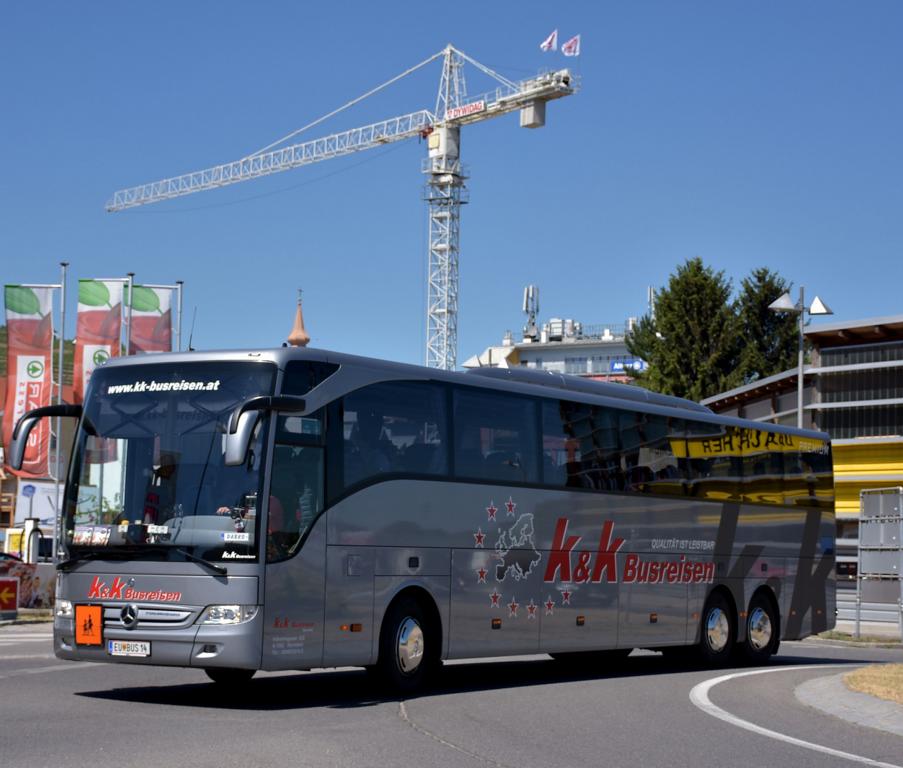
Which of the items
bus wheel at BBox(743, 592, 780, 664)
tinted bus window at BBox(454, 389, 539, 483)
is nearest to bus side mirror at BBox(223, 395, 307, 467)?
tinted bus window at BBox(454, 389, 539, 483)

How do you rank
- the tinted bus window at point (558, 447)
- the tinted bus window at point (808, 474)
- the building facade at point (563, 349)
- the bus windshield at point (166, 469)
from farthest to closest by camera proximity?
the building facade at point (563, 349) < the tinted bus window at point (808, 474) < the tinted bus window at point (558, 447) < the bus windshield at point (166, 469)

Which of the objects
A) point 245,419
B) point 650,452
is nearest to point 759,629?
point 650,452

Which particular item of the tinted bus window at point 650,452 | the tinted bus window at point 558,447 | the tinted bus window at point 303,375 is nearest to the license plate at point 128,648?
the tinted bus window at point 303,375

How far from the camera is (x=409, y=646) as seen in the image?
604 inches

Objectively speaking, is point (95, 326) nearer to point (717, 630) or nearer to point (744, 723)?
point (717, 630)

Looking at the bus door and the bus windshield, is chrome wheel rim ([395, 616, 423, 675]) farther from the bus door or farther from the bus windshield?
the bus windshield

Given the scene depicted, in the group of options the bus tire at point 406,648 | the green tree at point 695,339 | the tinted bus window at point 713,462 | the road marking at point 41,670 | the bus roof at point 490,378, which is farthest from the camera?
the green tree at point 695,339

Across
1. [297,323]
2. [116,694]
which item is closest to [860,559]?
[116,694]

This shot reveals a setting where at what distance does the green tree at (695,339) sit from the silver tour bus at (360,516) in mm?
48789

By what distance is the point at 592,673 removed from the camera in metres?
20.0

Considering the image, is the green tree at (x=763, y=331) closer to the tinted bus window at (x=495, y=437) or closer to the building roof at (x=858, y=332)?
the building roof at (x=858, y=332)

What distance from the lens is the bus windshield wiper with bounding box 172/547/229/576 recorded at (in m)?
13.4

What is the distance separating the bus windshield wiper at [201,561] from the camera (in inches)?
527

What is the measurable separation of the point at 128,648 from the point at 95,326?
3203 cm
